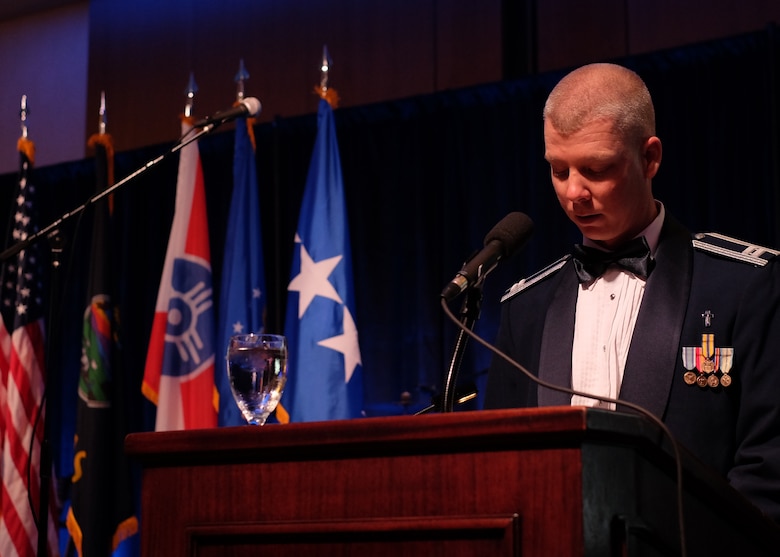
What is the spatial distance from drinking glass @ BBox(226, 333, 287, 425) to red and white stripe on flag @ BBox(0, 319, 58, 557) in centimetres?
294

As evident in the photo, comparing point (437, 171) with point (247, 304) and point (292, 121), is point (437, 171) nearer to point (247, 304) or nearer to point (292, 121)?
point (292, 121)

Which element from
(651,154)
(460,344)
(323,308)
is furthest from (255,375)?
(323,308)

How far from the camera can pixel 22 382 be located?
4461mm

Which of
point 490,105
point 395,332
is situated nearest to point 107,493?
point 395,332

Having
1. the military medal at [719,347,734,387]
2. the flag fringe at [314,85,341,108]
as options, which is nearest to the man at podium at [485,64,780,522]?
the military medal at [719,347,734,387]

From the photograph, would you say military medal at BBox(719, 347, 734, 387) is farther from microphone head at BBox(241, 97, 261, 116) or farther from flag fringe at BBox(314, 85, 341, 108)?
flag fringe at BBox(314, 85, 341, 108)

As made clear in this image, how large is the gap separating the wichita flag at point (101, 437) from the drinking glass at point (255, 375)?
2847 mm

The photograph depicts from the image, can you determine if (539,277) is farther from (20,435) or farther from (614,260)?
(20,435)

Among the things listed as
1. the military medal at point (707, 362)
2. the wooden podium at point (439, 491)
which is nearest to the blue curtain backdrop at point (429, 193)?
the military medal at point (707, 362)

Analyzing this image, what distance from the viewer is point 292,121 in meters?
5.54

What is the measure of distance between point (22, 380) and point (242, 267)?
3.34 feet

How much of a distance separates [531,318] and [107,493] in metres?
2.72

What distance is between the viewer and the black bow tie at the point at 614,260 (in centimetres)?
199

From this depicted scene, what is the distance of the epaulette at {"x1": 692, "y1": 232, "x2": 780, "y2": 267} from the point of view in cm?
191
